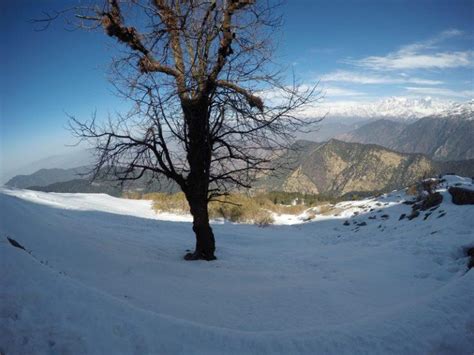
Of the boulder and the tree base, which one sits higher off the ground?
the boulder

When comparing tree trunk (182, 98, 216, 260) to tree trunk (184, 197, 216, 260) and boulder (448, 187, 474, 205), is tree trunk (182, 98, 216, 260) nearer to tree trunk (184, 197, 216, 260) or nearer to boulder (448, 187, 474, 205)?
tree trunk (184, 197, 216, 260)

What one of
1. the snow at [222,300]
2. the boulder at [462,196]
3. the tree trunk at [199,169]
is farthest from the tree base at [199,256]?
the boulder at [462,196]

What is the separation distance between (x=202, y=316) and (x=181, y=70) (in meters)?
5.82

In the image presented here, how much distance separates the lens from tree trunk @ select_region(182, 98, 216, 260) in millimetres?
8406

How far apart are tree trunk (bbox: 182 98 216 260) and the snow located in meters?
0.83

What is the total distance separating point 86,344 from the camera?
284 cm

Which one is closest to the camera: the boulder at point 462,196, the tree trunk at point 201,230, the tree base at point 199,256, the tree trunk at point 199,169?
the tree trunk at point 199,169

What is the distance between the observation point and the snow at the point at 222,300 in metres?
3.07

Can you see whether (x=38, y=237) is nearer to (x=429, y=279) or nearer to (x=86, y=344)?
(x=86, y=344)

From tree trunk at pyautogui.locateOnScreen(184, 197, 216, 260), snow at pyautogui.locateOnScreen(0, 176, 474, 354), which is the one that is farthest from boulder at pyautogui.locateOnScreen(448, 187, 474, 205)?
tree trunk at pyautogui.locateOnScreen(184, 197, 216, 260)

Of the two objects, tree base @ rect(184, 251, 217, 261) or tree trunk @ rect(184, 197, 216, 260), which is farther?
tree base @ rect(184, 251, 217, 261)

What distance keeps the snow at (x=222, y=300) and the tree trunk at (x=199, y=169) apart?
2.74 feet

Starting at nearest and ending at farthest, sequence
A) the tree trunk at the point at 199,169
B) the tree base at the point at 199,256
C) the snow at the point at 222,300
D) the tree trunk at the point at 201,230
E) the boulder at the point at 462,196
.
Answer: the snow at the point at 222,300
the tree trunk at the point at 199,169
the tree trunk at the point at 201,230
the tree base at the point at 199,256
the boulder at the point at 462,196

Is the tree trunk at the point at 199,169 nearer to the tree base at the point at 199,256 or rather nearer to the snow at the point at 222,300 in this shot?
the tree base at the point at 199,256
